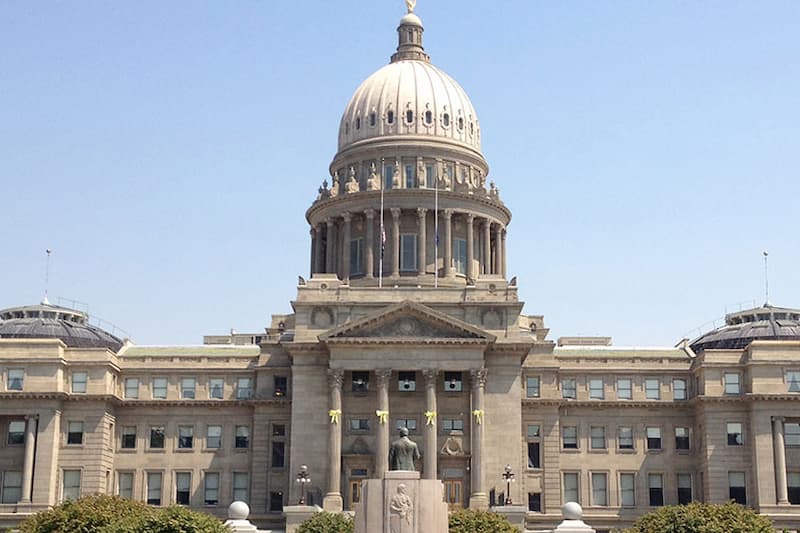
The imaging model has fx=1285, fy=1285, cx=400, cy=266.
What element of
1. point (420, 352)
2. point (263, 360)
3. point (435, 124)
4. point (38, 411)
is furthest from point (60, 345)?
point (435, 124)

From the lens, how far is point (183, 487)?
360ft

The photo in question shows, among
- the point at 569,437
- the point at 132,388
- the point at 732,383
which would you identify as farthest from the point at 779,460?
the point at 132,388

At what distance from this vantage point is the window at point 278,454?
109m

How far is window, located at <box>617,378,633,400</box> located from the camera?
112688mm

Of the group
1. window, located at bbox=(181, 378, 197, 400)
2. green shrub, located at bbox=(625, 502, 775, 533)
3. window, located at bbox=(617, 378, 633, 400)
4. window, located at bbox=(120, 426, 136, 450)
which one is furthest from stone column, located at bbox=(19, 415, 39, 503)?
green shrub, located at bbox=(625, 502, 775, 533)

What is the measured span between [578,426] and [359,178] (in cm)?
3427

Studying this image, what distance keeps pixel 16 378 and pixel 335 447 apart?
28.0 meters

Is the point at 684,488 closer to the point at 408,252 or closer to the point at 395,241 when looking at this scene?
the point at 408,252

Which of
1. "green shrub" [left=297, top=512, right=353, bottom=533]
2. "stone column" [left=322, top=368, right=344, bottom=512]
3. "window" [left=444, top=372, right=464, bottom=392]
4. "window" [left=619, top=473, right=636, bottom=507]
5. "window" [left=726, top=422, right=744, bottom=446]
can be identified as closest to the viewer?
"green shrub" [left=297, top=512, right=353, bottom=533]

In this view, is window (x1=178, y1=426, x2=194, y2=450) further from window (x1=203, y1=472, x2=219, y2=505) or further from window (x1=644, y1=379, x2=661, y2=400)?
window (x1=644, y1=379, x2=661, y2=400)

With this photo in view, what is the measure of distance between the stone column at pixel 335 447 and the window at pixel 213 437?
45.5 feet

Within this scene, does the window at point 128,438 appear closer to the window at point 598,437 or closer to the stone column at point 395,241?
the stone column at point 395,241

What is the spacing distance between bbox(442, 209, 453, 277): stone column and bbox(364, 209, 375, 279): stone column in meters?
6.86

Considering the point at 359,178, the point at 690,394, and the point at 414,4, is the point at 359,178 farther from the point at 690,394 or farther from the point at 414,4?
the point at 690,394
